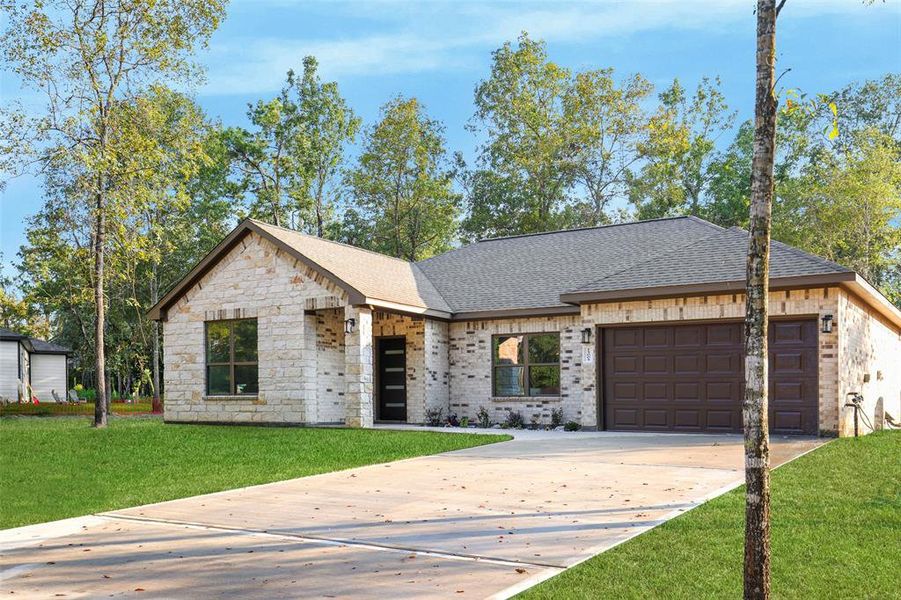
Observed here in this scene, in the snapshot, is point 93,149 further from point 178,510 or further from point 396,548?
point 396,548

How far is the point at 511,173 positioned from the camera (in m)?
40.8

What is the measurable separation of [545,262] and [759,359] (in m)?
17.9

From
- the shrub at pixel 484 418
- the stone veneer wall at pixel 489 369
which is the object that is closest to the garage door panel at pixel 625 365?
the stone veneer wall at pixel 489 369

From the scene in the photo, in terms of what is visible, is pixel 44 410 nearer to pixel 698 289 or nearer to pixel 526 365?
pixel 526 365

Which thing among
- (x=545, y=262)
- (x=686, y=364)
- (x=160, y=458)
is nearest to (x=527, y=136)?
(x=545, y=262)

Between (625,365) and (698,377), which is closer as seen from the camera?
(698,377)

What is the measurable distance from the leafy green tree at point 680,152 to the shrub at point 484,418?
21.9 m

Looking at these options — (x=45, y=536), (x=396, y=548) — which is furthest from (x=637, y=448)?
(x=45, y=536)

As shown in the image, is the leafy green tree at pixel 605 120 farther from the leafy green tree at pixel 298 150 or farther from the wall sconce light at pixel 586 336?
the wall sconce light at pixel 586 336

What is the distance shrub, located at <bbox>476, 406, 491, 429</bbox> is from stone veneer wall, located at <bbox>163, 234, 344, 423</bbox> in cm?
399

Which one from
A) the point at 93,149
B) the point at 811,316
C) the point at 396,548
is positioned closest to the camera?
the point at 396,548

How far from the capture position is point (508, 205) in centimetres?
4188

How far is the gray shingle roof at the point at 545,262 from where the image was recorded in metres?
20.4

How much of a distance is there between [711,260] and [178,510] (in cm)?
1256
